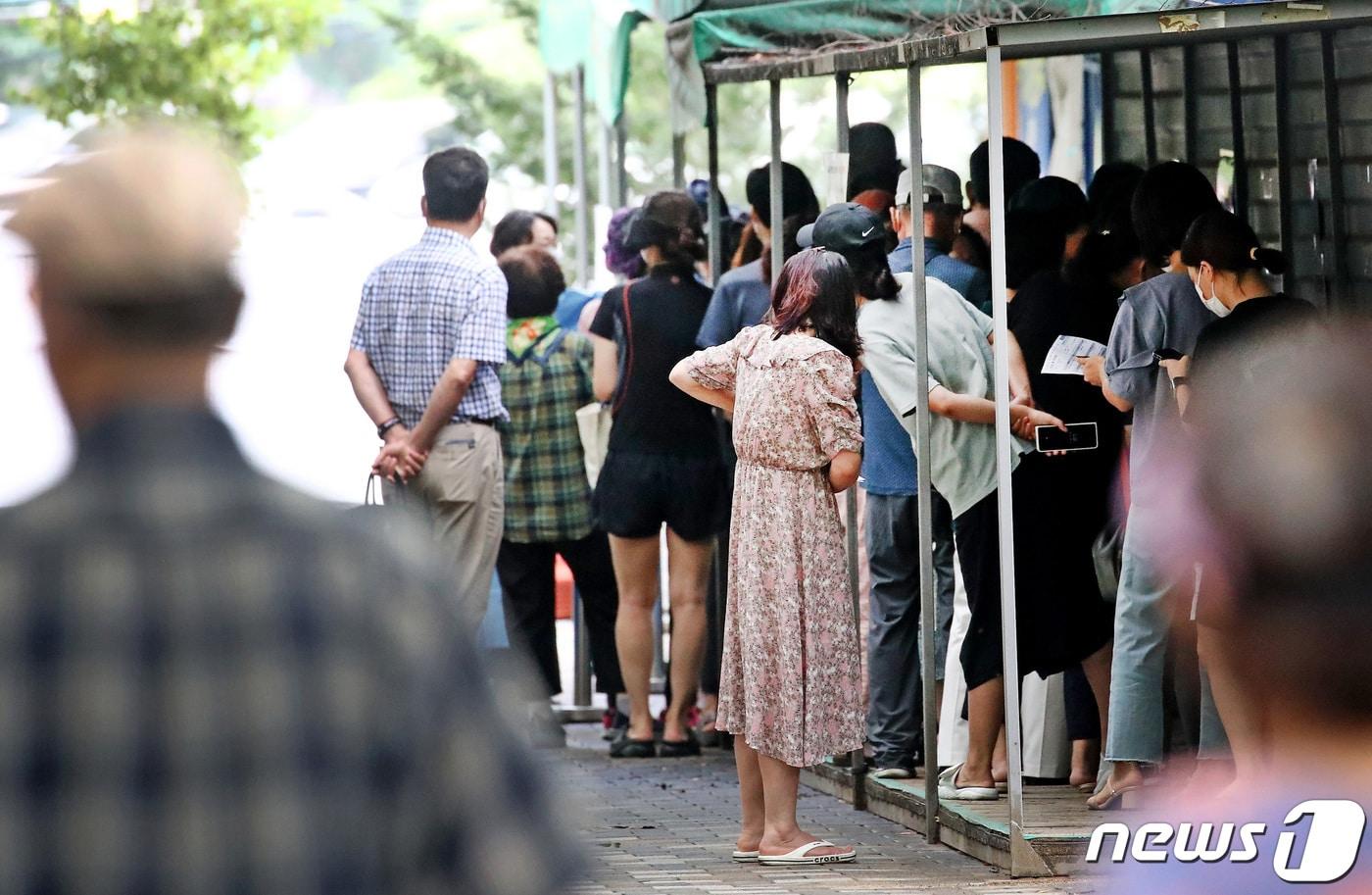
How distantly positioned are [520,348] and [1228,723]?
4.12m

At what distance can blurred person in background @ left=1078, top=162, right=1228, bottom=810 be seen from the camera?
6848 millimetres

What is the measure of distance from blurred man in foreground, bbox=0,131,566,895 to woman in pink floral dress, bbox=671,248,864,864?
15.2 feet

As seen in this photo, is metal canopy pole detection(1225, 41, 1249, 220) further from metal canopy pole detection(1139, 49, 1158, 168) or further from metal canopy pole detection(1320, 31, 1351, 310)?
metal canopy pole detection(1139, 49, 1158, 168)

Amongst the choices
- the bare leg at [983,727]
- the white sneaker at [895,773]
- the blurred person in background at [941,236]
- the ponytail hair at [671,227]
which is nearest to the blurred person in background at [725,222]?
the ponytail hair at [671,227]

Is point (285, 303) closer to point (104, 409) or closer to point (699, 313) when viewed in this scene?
point (699, 313)

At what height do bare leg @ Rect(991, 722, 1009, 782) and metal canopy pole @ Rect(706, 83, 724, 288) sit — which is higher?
metal canopy pole @ Rect(706, 83, 724, 288)

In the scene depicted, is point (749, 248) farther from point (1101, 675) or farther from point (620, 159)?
point (1101, 675)

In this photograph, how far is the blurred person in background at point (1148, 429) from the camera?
22.5 ft

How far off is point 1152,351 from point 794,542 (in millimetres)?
1221

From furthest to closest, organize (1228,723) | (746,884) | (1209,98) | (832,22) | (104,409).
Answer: (1209,98), (832,22), (746,884), (1228,723), (104,409)

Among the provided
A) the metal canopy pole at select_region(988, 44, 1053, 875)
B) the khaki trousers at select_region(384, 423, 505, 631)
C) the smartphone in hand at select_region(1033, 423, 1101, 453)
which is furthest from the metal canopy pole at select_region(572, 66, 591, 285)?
the metal canopy pole at select_region(988, 44, 1053, 875)

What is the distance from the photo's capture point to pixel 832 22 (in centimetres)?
782

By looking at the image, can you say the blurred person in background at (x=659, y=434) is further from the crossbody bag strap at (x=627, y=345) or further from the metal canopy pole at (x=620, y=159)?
the metal canopy pole at (x=620, y=159)

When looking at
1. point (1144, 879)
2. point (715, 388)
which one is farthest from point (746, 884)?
point (1144, 879)
